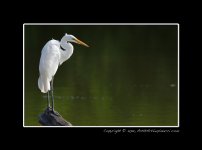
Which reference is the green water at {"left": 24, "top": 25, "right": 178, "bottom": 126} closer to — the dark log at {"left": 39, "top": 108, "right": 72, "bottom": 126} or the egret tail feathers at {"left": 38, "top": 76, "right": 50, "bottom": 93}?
the dark log at {"left": 39, "top": 108, "right": 72, "bottom": 126}

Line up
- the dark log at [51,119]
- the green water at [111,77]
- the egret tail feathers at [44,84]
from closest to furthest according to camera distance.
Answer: the dark log at [51,119], the egret tail feathers at [44,84], the green water at [111,77]

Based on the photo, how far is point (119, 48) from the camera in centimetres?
1267

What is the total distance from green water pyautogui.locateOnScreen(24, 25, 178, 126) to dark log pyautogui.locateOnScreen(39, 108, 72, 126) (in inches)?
4.8

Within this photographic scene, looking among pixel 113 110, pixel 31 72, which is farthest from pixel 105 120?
pixel 31 72

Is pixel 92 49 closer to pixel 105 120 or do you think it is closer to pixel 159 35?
pixel 159 35

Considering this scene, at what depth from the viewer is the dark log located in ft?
26.6

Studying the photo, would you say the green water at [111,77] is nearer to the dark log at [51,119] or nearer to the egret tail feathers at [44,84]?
the dark log at [51,119]

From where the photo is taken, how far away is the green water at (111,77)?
31.1 ft

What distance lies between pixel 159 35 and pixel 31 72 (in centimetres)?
307

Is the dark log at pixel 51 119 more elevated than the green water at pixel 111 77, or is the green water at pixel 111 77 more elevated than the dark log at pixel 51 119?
the green water at pixel 111 77

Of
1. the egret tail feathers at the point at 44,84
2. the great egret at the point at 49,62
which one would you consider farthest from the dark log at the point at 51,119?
the egret tail feathers at the point at 44,84

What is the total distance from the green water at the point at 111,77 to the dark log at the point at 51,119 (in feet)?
0.40

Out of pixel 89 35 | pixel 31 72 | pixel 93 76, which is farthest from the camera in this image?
pixel 93 76

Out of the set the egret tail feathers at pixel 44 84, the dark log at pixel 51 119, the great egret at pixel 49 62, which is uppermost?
the great egret at pixel 49 62
